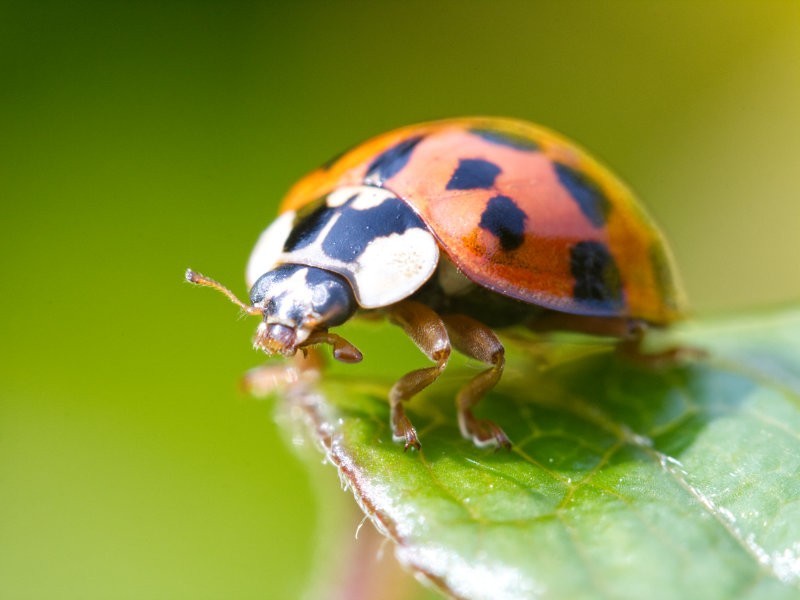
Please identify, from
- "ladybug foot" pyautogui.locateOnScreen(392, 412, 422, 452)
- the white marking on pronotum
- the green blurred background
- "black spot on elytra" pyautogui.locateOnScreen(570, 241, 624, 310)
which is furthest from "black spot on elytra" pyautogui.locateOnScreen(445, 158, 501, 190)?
the green blurred background

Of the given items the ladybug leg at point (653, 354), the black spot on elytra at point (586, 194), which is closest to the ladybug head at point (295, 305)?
the black spot on elytra at point (586, 194)

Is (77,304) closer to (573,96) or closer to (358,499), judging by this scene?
(358,499)

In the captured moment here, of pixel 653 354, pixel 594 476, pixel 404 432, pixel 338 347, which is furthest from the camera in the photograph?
pixel 653 354

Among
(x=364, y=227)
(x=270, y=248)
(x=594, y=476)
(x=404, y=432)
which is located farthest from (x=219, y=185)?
(x=594, y=476)

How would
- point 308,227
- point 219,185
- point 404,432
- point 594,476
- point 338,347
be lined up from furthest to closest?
point 219,185, point 308,227, point 338,347, point 404,432, point 594,476

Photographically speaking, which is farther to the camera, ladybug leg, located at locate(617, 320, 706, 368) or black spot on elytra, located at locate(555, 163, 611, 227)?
ladybug leg, located at locate(617, 320, 706, 368)

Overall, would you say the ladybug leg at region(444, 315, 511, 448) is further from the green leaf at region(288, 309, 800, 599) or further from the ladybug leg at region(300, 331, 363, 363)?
the ladybug leg at region(300, 331, 363, 363)

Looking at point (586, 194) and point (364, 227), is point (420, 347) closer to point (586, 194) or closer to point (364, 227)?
point (364, 227)
